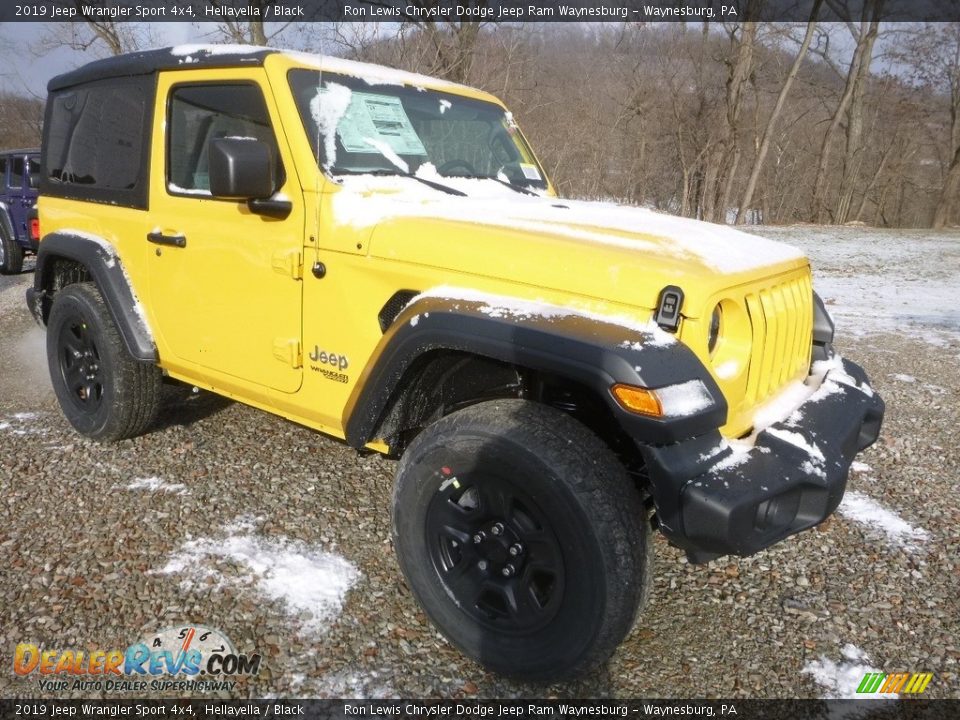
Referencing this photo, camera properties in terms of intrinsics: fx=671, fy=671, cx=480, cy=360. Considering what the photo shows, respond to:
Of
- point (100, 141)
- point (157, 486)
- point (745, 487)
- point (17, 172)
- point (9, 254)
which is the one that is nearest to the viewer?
point (745, 487)

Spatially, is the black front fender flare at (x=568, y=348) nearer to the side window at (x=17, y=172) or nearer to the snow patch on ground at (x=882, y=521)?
the snow patch on ground at (x=882, y=521)

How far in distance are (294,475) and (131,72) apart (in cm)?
228

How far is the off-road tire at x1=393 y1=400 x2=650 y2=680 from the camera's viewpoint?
199cm

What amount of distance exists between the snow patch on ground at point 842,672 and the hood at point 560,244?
143 centimetres

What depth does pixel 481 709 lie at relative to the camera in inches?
87.5

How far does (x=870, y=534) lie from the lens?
10.9 feet

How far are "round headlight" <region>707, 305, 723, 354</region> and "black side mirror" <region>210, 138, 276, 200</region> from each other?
178 cm

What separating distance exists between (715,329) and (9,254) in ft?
40.3

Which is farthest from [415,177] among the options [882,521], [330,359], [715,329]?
[882,521]

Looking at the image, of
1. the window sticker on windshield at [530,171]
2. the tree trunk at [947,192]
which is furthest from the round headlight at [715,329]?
the tree trunk at [947,192]

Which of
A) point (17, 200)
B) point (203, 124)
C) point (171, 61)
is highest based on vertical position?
point (171, 61)

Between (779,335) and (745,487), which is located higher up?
(779,335)

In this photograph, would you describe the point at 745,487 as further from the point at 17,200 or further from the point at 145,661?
the point at 17,200

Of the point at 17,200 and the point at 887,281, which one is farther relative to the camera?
the point at 887,281
